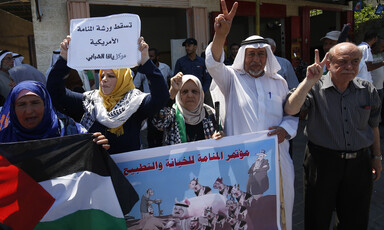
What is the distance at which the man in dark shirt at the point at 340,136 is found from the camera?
8.04 feet

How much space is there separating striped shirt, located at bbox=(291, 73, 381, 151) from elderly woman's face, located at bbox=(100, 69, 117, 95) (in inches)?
60.5

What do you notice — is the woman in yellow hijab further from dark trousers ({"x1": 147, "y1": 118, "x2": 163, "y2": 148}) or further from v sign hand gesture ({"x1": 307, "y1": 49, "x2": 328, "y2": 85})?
v sign hand gesture ({"x1": 307, "y1": 49, "x2": 328, "y2": 85})

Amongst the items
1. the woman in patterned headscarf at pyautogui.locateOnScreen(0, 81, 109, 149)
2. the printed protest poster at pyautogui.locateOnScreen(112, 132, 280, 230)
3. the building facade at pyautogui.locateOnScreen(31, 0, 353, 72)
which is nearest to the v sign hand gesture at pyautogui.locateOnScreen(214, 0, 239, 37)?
the printed protest poster at pyautogui.locateOnScreen(112, 132, 280, 230)

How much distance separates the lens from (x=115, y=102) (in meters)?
2.32

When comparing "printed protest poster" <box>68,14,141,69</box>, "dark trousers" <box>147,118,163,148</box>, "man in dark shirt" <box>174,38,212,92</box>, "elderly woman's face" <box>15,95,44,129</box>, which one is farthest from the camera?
"man in dark shirt" <box>174,38,212,92</box>

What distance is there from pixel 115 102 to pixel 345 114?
1.82 m

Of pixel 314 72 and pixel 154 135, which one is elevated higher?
pixel 314 72

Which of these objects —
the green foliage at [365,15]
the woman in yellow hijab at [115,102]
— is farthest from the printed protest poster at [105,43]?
the green foliage at [365,15]

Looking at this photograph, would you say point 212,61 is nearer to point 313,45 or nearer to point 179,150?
point 179,150

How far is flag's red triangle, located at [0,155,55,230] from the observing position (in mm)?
1677

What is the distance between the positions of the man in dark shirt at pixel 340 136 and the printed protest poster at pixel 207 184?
1.28 ft

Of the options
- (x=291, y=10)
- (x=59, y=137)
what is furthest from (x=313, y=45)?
(x=59, y=137)

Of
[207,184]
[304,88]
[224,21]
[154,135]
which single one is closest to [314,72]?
[304,88]

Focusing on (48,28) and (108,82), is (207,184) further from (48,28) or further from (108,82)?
(48,28)
